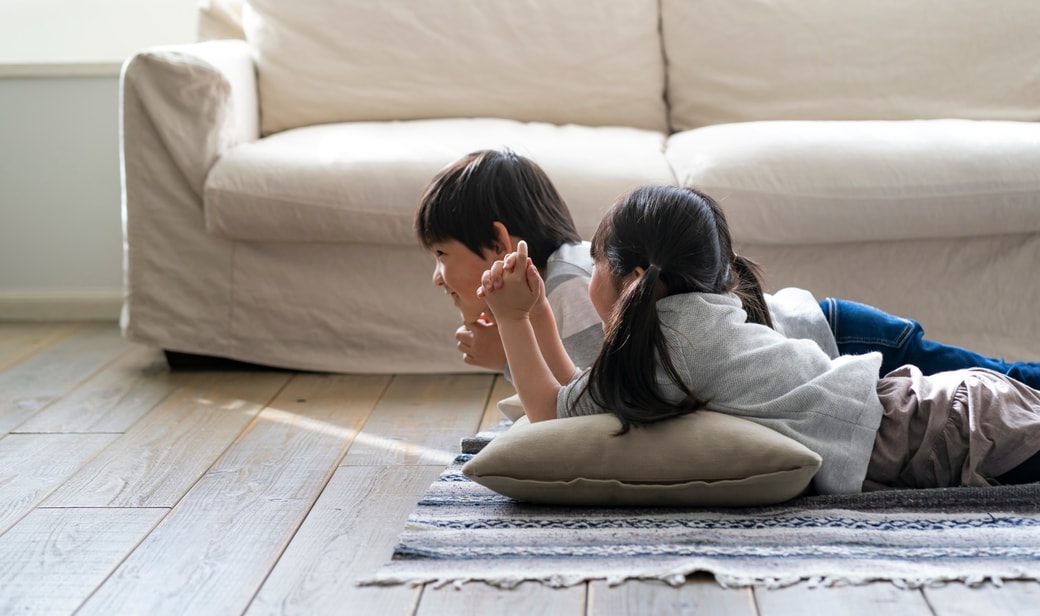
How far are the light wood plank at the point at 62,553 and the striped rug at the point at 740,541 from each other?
0.33 metres

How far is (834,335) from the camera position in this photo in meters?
1.82

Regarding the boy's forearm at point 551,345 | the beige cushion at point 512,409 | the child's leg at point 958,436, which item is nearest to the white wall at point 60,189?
the beige cushion at point 512,409

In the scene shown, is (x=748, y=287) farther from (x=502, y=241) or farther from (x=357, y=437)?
(x=357, y=437)

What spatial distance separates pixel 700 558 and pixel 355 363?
3.94ft

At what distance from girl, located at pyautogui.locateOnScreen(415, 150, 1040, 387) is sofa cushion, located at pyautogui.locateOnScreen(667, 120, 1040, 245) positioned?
0.35m

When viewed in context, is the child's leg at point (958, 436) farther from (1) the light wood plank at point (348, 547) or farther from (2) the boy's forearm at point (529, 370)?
(1) the light wood plank at point (348, 547)

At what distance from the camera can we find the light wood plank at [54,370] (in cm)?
217

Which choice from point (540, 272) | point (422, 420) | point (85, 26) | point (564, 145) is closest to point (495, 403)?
point (422, 420)

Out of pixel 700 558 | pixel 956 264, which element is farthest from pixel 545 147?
pixel 700 558

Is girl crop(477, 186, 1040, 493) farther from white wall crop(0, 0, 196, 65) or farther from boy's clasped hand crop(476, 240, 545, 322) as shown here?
white wall crop(0, 0, 196, 65)

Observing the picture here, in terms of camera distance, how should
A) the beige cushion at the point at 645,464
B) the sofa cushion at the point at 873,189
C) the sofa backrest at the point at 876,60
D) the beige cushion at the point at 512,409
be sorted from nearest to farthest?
the beige cushion at the point at 645,464
the beige cushion at the point at 512,409
the sofa cushion at the point at 873,189
the sofa backrest at the point at 876,60

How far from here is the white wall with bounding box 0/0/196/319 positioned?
3.02 metres

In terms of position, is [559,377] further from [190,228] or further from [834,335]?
[190,228]

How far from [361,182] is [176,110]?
0.41 metres
